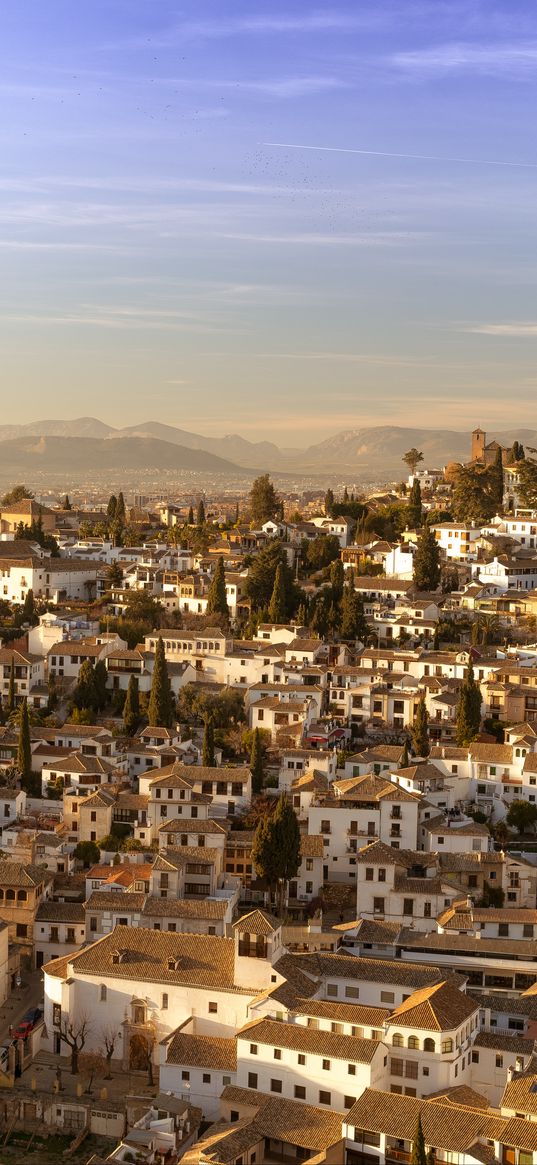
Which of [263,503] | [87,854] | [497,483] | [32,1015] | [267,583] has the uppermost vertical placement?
[497,483]

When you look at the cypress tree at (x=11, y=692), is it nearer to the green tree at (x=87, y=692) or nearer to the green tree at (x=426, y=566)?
the green tree at (x=87, y=692)

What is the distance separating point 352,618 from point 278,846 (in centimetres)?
1535

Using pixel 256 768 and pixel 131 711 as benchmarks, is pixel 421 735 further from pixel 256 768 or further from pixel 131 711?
pixel 131 711

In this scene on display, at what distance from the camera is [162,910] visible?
26.5 metres

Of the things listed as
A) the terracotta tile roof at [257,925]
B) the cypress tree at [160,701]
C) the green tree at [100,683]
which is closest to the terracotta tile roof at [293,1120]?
the terracotta tile roof at [257,925]

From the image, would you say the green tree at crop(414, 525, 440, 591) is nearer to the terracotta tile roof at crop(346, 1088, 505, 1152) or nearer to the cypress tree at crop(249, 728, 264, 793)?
the cypress tree at crop(249, 728, 264, 793)

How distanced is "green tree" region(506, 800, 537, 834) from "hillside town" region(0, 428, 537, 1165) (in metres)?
0.07

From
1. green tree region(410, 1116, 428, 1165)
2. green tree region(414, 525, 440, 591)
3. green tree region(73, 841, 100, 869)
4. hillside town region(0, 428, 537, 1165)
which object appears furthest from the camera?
green tree region(414, 525, 440, 591)

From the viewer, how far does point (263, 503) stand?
2296 inches

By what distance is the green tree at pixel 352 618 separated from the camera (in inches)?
1684

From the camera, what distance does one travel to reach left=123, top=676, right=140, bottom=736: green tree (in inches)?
1475

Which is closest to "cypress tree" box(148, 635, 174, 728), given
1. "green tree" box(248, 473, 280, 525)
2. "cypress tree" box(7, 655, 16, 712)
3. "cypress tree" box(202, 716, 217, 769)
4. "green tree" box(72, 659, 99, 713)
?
"green tree" box(72, 659, 99, 713)

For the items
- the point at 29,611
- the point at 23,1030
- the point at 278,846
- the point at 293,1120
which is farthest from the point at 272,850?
the point at 29,611

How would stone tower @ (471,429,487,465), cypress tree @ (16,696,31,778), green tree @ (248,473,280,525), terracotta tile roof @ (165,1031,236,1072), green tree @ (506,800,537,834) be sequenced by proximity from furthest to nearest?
stone tower @ (471,429,487,465) → green tree @ (248,473,280,525) → cypress tree @ (16,696,31,778) → green tree @ (506,800,537,834) → terracotta tile roof @ (165,1031,236,1072)
